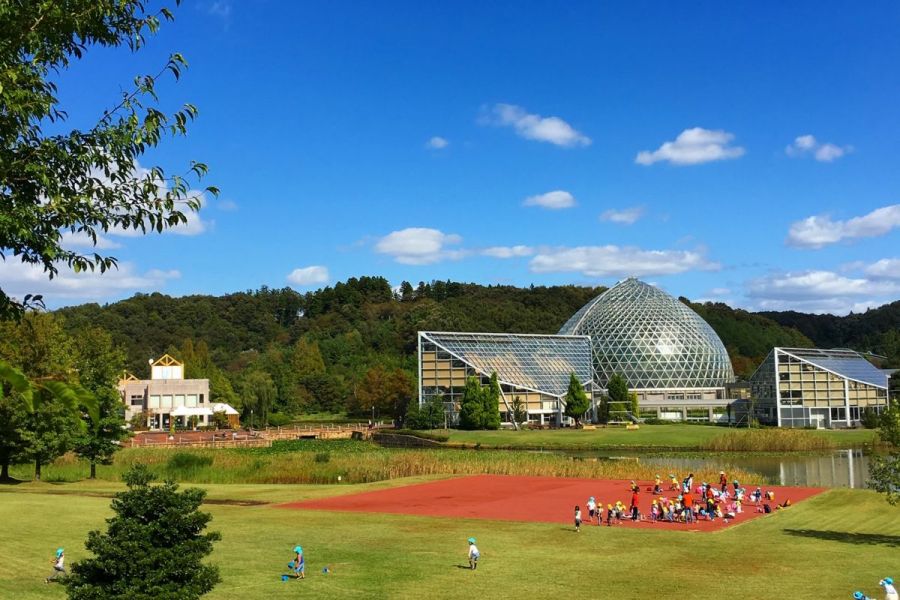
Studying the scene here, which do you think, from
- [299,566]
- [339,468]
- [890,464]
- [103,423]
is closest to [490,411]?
[339,468]

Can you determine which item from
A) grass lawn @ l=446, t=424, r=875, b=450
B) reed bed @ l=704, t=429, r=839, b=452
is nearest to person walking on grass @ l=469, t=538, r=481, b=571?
reed bed @ l=704, t=429, r=839, b=452

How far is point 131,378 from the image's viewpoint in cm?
10638

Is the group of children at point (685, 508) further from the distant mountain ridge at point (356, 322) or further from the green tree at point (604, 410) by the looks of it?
the distant mountain ridge at point (356, 322)

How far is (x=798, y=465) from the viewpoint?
2128 inches

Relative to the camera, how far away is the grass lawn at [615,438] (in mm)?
68562

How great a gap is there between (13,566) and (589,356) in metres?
94.2

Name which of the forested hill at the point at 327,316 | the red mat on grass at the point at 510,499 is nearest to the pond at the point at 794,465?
the red mat on grass at the point at 510,499

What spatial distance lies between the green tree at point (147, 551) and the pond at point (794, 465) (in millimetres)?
35188

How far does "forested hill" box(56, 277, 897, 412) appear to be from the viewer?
11206cm

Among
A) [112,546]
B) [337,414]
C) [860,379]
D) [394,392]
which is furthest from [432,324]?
[112,546]

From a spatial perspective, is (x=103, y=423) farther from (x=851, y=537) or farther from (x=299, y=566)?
(x=851, y=537)

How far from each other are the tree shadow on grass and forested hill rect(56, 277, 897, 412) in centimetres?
7225

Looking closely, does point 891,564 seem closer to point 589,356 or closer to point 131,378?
point 589,356

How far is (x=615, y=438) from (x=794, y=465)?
20.5m
